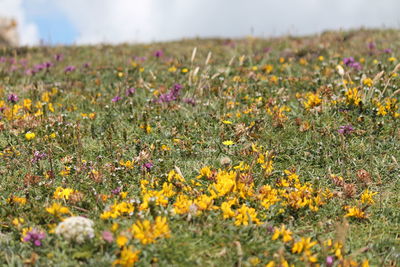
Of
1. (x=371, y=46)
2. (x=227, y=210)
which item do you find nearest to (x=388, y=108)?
(x=227, y=210)

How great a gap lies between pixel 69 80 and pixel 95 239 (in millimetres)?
6857

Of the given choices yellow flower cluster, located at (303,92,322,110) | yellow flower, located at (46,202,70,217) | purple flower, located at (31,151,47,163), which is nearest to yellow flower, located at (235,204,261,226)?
yellow flower, located at (46,202,70,217)

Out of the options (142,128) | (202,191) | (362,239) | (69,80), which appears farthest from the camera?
(69,80)

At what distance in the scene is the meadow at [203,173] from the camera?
3674mm

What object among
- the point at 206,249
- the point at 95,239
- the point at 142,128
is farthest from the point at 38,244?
the point at 142,128

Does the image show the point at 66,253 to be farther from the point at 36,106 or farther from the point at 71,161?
the point at 36,106

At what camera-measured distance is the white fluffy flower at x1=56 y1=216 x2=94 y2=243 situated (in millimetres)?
3625

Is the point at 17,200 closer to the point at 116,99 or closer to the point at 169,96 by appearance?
the point at 116,99

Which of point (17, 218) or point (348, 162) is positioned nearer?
point (17, 218)

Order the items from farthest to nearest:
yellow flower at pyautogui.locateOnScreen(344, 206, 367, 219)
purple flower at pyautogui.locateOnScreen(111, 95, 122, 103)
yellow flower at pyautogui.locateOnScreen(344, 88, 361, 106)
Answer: purple flower at pyautogui.locateOnScreen(111, 95, 122, 103)
yellow flower at pyautogui.locateOnScreen(344, 88, 361, 106)
yellow flower at pyautogui.locateOnScreen(344, 206, 367, 219)

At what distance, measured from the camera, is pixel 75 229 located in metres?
3.64

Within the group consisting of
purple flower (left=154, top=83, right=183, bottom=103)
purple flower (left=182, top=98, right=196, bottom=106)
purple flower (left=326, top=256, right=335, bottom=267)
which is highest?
purple flower (left=154, top=83, right=183, bottom=103)

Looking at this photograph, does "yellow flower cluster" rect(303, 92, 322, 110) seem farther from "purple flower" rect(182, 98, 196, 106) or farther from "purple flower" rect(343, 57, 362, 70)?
"purple flower" rect(343, 57, 362, 70)

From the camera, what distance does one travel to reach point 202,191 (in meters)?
4.74
